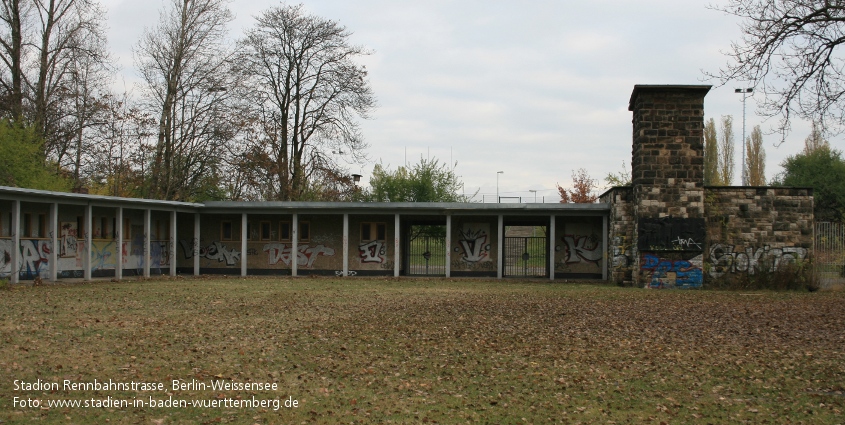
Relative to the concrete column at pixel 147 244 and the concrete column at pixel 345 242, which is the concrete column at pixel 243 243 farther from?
the concrete column at pixel 345 242

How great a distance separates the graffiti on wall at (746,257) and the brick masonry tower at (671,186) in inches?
27.3

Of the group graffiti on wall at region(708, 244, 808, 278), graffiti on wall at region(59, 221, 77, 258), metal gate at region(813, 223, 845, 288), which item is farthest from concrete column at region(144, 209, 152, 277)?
metal gate at region(813, 223, 845, 288)

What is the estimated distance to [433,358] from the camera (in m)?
9.88

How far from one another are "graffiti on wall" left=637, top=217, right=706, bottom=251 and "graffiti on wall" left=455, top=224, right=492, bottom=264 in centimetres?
751

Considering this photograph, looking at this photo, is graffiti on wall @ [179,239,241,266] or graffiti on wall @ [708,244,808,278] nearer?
graffiti on wall @ [708,244,808,278]

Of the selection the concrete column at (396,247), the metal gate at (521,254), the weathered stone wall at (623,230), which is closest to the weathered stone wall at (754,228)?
the weathered stone wall at (623,230)

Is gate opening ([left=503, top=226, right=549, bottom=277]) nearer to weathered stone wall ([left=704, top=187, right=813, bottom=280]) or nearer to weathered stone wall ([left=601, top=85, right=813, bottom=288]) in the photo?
weathered stone wall ([left=601, top=85, right=813, bottom=288])

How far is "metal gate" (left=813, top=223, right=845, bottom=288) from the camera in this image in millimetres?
23328

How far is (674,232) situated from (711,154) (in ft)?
100

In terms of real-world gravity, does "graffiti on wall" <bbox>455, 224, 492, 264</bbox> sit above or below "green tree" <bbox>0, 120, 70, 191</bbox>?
below

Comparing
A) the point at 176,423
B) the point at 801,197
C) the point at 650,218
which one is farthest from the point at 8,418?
the point at 801,197

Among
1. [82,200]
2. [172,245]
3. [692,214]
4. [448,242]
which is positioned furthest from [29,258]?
[692,214]

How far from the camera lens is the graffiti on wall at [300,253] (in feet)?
96.4

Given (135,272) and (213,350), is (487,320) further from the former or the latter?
(135,272)
